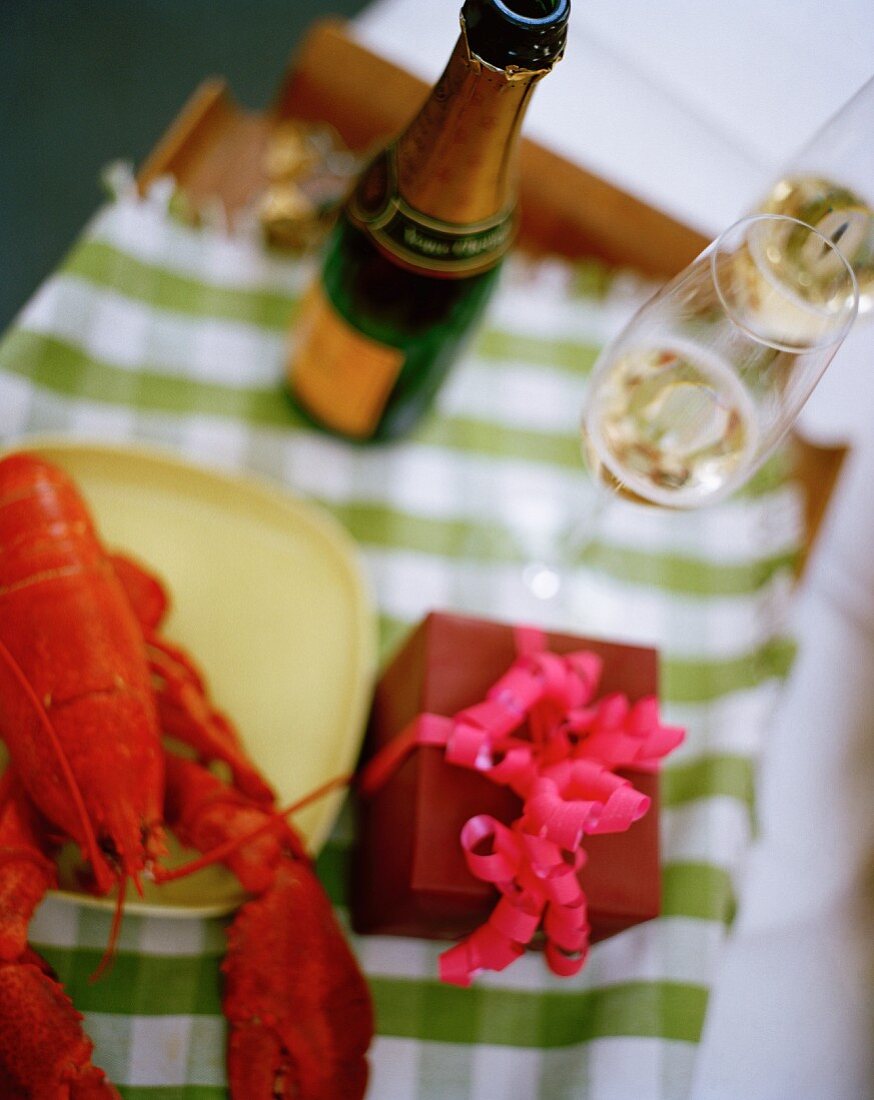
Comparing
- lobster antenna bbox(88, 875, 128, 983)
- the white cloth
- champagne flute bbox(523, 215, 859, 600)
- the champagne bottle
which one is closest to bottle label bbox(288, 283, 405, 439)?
the champagne bottle

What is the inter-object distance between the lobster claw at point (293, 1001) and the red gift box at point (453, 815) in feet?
0.16

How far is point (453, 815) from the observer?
53cm

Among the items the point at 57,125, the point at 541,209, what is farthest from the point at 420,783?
the point at 57,125

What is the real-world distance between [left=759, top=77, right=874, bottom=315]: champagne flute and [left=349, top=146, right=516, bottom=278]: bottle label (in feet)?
0.74

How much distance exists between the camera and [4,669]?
1.85 ft

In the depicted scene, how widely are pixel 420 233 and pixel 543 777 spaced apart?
368mm

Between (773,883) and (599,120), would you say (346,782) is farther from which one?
(599,120)

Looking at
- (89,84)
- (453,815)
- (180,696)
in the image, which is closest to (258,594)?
(180,696)

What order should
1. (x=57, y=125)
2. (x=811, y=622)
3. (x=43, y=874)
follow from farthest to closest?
1. (x=57, y=125)
2. (x=811, y=622)
3. (x=43, y=874)

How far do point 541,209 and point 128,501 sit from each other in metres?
0.47

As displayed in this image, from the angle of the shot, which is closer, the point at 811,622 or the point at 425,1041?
the point at 425,1041

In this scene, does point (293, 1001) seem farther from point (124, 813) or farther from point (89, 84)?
point (89, 84)

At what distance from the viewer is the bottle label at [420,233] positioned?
626 millimetres

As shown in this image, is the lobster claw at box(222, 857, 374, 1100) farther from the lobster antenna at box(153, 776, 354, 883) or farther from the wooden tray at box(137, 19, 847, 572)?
the wooden tray at box(137, 19, 847, 572)
